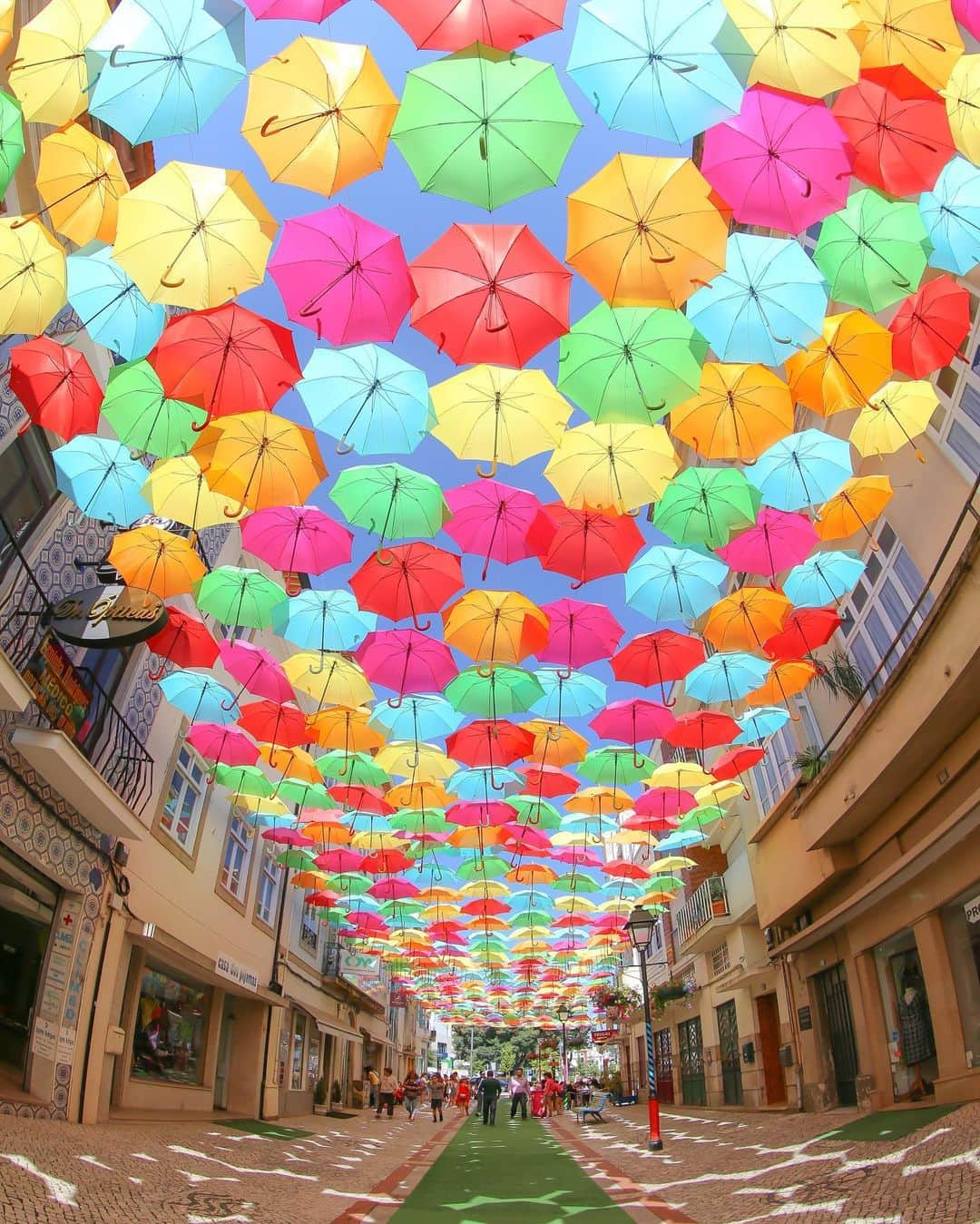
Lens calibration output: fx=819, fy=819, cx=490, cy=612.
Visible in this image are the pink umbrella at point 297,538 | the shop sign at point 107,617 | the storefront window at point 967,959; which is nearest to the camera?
the pink umbrella at point 297,538

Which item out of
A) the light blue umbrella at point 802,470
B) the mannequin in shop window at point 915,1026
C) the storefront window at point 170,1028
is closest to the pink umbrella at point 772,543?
the light blue umbrella at point 802,470

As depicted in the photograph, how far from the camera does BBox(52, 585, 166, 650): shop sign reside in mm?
10141

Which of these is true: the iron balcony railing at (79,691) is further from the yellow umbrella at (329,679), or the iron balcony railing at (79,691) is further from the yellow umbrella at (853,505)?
the yellow umbrella at (853,505)

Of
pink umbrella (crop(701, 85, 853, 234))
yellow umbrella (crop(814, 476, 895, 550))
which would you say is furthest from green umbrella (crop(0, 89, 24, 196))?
yellow umbrella (crop(814, 476, 895, 550))

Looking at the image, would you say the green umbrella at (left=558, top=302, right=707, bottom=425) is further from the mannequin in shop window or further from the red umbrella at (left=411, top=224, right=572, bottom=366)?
the mannequin in shop window

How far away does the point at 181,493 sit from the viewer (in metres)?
9.08

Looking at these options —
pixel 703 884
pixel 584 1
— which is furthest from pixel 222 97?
pixel 703 884

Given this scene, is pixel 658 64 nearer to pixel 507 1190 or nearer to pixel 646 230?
pixel 646 230

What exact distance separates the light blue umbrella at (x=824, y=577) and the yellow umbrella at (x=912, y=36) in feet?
19.4

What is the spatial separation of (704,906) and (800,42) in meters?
22.2

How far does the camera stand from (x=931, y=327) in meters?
7.69

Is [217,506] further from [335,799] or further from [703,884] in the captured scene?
[703,884]

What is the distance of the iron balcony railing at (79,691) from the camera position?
949 cm

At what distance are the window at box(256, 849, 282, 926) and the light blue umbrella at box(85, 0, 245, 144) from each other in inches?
719
